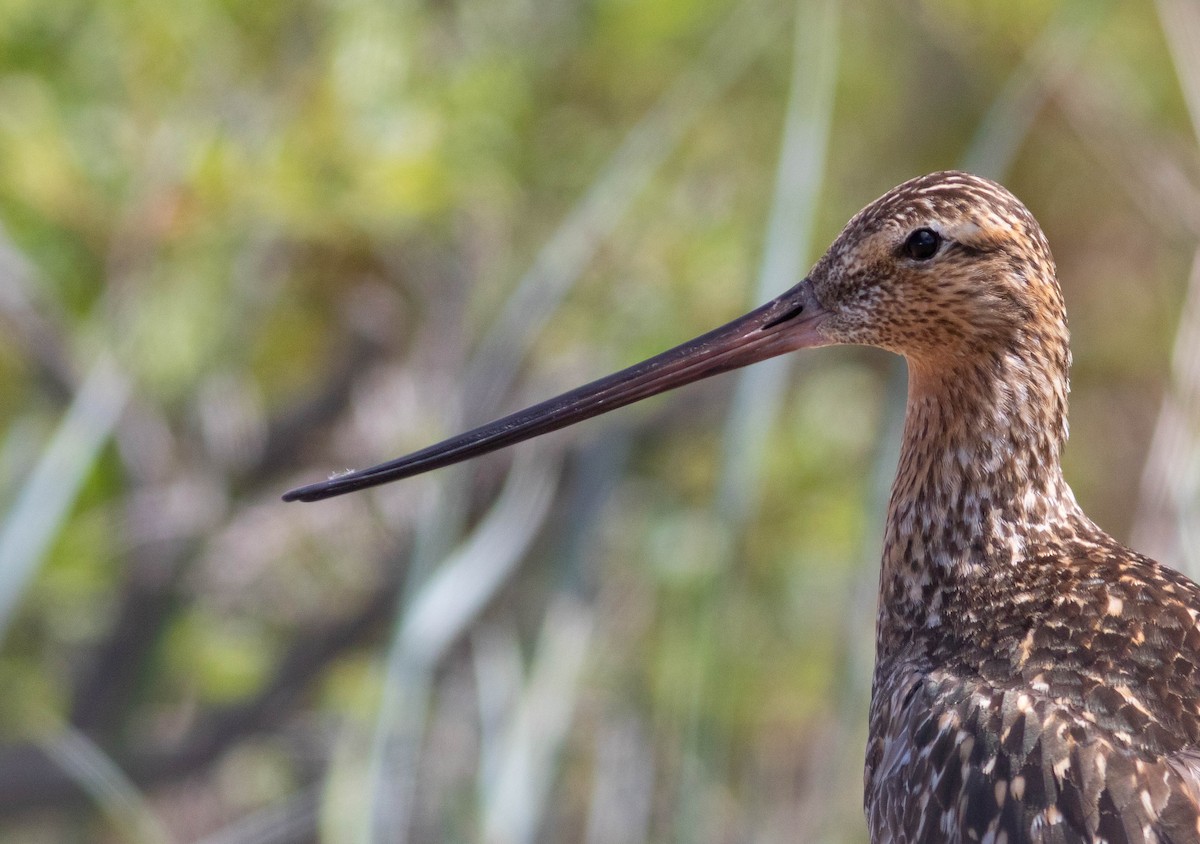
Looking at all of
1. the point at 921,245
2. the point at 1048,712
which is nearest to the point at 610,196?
the point at 921,245

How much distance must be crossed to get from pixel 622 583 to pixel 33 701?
1403 millimetres

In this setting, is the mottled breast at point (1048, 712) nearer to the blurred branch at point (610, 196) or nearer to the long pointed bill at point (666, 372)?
the long pointed bill at point (666, 372)

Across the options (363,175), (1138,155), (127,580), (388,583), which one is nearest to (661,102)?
(363,175)

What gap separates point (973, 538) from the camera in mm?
2045

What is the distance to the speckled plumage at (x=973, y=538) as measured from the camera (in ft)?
5.73

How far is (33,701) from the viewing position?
12.9ft

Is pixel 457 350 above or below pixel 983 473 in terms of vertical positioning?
above

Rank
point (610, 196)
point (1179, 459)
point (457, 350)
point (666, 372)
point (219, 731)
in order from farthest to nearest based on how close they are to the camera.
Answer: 1. point (219, 731)
2. point (457, 350)
3. point (610, 196)
4. point (1179, 459)
5. point (666, 372)

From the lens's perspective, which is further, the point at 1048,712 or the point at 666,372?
the point at 666,372

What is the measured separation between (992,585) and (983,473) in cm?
14

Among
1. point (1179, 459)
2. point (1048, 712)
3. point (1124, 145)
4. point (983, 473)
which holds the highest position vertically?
point (1124, 145)

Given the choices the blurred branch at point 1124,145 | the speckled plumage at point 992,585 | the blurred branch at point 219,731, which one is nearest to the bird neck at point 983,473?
the speckled plumage at point 992,585

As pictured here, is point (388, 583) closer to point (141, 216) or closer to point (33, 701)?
point (33, 701)

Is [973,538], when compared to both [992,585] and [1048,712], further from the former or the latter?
[1048,712]
